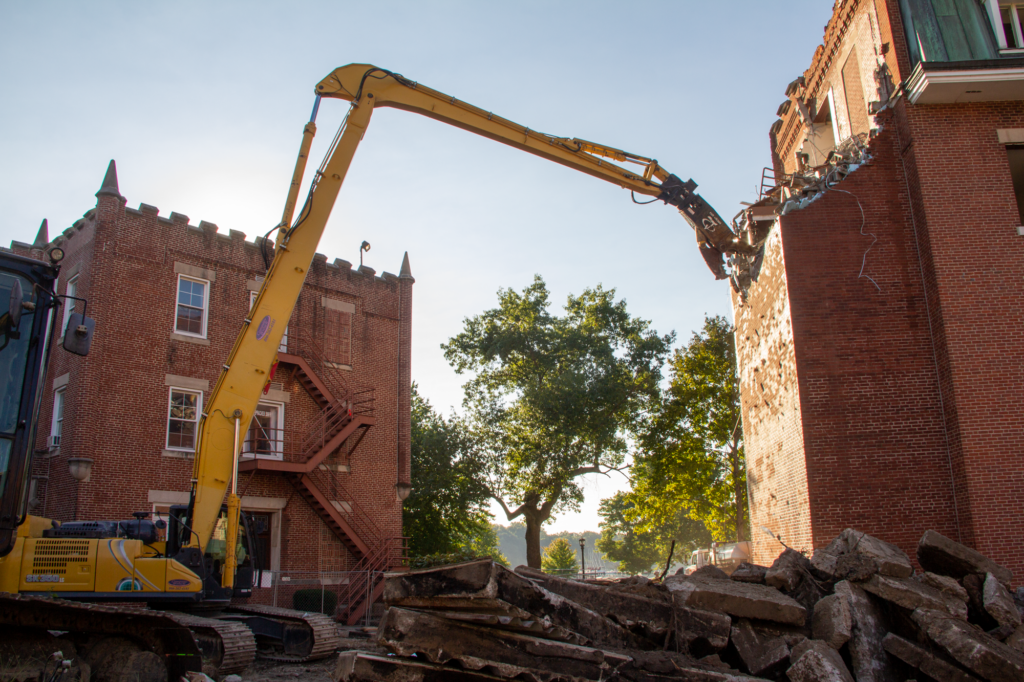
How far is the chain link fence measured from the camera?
760 inches

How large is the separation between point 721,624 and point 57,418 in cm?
1698

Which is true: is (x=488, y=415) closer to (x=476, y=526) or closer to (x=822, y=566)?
(x=476, y=526)

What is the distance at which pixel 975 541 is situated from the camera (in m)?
11.9

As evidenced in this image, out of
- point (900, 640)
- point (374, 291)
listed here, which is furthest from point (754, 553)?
point (374, 291)

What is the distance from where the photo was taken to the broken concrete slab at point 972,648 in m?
7.04

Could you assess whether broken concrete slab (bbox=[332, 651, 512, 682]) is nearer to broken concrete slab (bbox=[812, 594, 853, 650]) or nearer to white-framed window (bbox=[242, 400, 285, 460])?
broken concrete slab (bbox=[812, 594, 853, 650])

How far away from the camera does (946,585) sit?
884 cm

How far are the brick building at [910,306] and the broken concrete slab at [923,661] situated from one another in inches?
195

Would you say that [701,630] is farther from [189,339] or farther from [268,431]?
[189,339]

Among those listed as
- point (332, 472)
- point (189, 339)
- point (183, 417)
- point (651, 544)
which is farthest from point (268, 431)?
point (651, 544)

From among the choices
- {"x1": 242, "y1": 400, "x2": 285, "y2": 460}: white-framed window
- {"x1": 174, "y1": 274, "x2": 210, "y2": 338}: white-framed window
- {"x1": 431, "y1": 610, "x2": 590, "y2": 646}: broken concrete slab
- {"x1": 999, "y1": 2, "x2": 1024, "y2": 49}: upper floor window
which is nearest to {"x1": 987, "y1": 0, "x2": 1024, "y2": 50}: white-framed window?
{"x1": 999, "y1": 2, "x2": 1024, "y2": 49}: upper floor window

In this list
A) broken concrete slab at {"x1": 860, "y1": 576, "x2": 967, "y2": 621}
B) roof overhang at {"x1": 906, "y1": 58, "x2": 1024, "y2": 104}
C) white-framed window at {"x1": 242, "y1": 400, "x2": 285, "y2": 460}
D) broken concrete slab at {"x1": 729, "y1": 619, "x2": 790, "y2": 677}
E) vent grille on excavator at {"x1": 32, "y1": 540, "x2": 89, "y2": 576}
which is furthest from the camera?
white-framed window at {"x1": 242, "y1": 400, "x2": 285, "y2": 460}

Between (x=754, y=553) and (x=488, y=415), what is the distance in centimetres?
2362

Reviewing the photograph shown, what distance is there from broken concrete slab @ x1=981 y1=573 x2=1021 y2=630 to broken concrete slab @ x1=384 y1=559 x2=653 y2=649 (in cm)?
494
